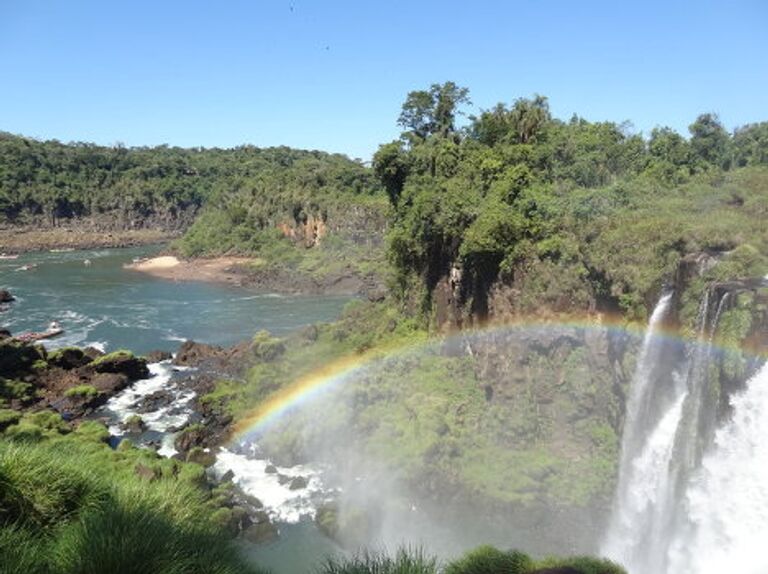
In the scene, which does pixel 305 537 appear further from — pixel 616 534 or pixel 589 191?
pixel 589 191

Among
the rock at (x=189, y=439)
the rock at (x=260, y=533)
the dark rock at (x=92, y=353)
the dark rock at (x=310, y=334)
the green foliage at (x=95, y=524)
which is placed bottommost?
the rock at (x=260, y=533)

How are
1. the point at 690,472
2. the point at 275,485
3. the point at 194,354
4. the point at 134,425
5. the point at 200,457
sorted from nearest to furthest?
1. the point at 690,472
2. the point at 275,485
3. the point at 200,457
4. the point at 134,425
5. the point at 194,354

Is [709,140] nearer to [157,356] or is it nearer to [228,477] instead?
[228,477]

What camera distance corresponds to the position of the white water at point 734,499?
15.0 metres

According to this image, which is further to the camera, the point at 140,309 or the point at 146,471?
the point at 140,309

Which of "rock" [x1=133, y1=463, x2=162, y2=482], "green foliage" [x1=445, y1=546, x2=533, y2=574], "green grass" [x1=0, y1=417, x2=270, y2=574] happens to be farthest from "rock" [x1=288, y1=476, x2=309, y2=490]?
"green grass" [x1=0, y1=417, x2=270, y2=574]

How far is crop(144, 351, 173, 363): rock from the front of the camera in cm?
4462

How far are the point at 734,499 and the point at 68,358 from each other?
127 ft

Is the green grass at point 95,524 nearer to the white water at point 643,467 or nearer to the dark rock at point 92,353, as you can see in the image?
the white water at point 643,467

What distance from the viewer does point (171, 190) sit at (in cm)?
12962

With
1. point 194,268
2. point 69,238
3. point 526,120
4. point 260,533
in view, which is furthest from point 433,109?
point 69,238

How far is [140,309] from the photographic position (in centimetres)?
6244

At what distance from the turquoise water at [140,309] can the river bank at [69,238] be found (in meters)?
20.9

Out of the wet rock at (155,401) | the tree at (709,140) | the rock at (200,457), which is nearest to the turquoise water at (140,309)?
the wet rock at (155,401)
